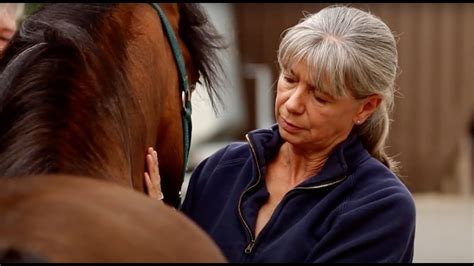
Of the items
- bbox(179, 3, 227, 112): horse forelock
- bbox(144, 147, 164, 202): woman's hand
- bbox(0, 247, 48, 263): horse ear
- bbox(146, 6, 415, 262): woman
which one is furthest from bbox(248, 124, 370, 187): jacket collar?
bbox(0, 247, 48, 263): horse ear

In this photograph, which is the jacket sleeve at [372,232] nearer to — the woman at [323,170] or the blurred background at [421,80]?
the woman at [323,170]

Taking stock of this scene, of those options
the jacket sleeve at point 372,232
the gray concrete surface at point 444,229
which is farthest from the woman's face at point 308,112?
the gray concrete surface at point 444,229

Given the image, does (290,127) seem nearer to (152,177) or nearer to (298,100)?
(298,100)

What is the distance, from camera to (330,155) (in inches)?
96.7

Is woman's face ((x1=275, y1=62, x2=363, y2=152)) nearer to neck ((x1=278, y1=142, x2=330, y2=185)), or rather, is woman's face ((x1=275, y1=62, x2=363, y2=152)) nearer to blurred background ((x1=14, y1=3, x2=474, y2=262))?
neck ((x1=278, y1=142, x2=330, y2=185))

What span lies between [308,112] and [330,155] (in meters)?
0.12

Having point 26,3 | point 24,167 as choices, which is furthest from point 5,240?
point 26,3

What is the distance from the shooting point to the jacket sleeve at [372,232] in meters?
2.26

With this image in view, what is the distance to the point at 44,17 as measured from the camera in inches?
99.8

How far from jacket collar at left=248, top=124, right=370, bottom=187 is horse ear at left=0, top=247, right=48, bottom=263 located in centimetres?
94

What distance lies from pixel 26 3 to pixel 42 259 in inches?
80.2

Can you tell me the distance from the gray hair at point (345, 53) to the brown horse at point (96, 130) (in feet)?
1.18

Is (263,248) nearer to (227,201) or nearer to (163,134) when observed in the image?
(227,201)

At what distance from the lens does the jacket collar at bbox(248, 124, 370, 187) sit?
240 centimetres
